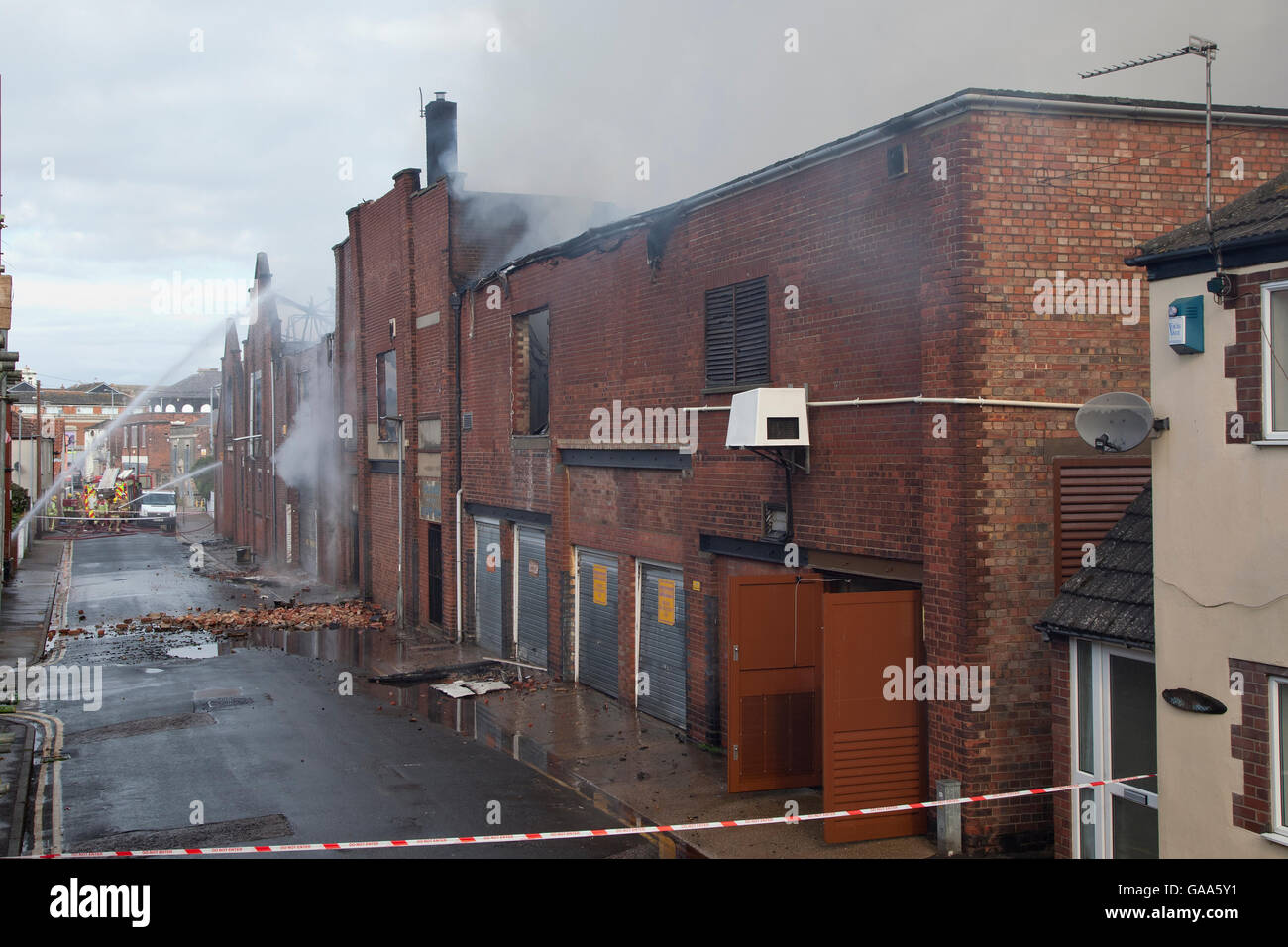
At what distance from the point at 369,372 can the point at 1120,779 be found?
22.2m

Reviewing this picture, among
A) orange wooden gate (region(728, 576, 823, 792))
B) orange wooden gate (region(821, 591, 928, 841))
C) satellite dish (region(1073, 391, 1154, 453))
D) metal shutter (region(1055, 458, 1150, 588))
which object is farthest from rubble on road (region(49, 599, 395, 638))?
satellite dish (region(1073, 391, 1154, 453))

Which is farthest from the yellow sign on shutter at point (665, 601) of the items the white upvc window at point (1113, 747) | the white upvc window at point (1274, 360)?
the white upvc window at point (1274, 360)

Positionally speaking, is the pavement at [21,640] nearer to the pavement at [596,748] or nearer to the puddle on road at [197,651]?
the pavement at [596,748]

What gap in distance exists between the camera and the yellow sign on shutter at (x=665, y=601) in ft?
46.3

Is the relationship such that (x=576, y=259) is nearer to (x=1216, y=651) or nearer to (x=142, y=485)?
(x=1216, y=651)

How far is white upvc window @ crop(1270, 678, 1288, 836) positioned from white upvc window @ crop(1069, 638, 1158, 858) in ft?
3.61

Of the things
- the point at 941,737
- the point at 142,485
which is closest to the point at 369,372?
the point at 941,737

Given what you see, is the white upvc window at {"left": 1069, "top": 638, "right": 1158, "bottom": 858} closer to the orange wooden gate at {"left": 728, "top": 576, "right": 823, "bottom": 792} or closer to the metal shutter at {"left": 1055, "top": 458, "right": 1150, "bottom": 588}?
the metal shutter at {"left": 1055, "top": 458, "right": 1150, "bottom": 588}

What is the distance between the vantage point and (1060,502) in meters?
9.20

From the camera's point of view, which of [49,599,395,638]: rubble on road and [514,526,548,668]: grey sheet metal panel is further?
[49,599,395,638]: rubble on road

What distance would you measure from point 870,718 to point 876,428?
2.69m

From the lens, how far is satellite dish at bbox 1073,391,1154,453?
688 centimetres

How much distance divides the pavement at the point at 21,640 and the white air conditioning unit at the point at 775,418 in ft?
25.7

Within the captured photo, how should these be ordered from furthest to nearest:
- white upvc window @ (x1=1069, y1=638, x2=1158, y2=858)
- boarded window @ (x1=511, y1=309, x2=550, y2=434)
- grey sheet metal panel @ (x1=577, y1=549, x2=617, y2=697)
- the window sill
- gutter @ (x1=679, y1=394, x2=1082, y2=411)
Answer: boarded window @ (x1=511, y1=309, x2=550, y2=434)
grey sheet metal panel @ (x1=577, y1=549, x2=617, y2=697)
the window sill
gutter @ (x1=679, y1=394, x2=1082, y2=411)
white upvc window @ (x1=1069, y1=638, x2=1158, y2=858)
